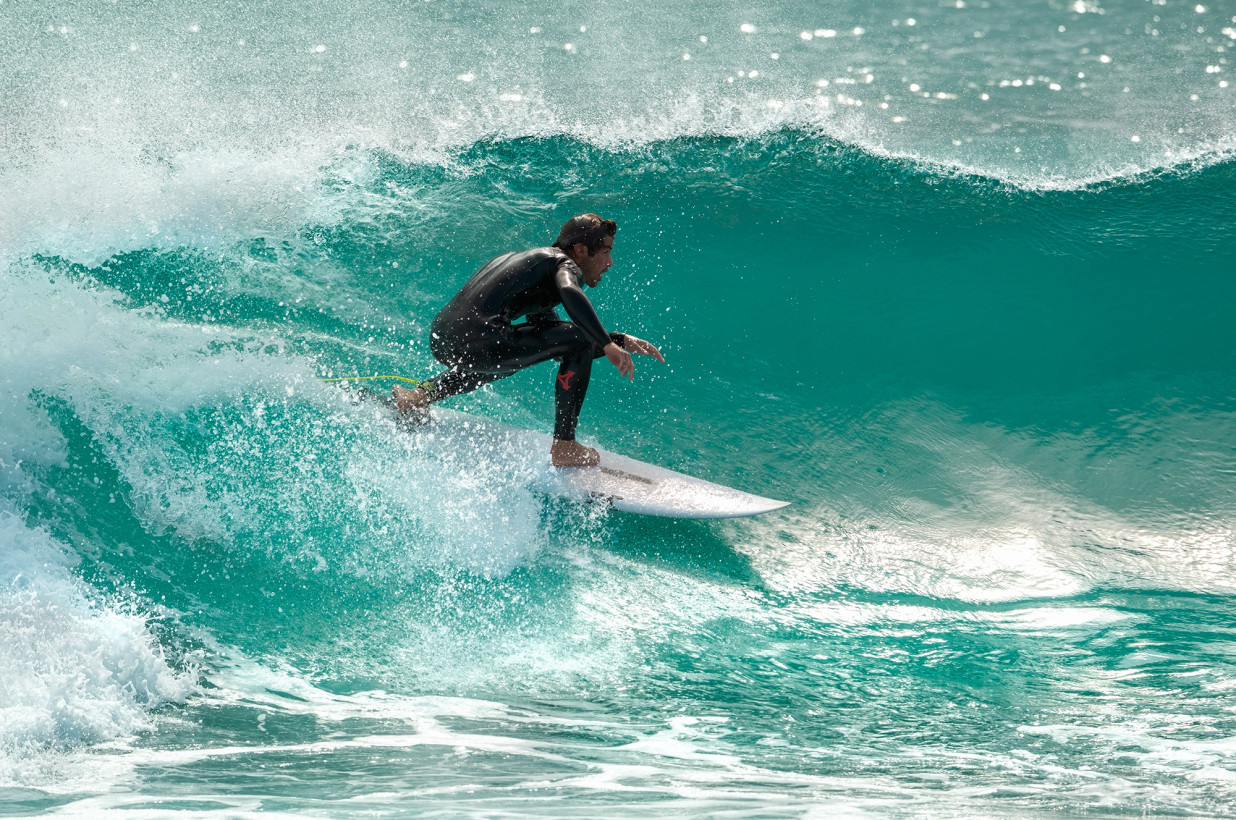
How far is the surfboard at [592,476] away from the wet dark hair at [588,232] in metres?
1.19

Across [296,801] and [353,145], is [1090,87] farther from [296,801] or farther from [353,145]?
[296,801]

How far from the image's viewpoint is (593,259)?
470cm

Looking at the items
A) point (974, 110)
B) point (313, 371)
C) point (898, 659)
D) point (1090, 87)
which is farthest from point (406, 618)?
point (1090, 87)

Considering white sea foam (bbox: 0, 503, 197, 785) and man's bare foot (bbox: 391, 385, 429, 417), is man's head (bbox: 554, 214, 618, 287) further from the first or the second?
white sea foam (bbox: 0, 503, 197, 785)

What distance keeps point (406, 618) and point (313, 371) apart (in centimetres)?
190

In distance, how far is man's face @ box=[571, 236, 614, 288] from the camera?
4.68 meters

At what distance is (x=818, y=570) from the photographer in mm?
4898

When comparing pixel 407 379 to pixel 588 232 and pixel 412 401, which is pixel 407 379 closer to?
pixel 412 401

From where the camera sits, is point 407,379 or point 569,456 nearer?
point 569,456

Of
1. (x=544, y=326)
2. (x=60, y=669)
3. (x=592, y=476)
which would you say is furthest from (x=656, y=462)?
(x=60, y=669)

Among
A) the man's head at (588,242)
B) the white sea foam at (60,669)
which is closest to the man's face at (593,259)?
the man's head at (588,242)

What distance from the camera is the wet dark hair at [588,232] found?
15.2 ft

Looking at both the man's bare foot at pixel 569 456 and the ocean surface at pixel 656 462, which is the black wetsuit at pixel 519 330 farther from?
the ocean surface at pixel 656 462

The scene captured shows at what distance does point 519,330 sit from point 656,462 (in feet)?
4.10
